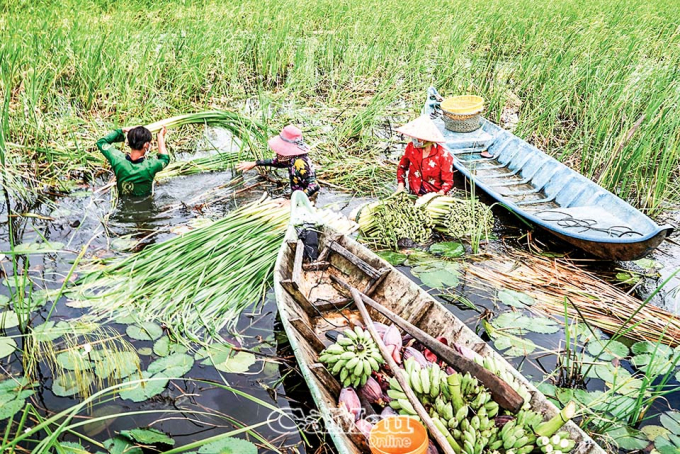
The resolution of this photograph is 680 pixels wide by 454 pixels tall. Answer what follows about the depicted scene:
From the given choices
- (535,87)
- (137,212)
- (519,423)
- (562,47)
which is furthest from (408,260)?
(562,47)

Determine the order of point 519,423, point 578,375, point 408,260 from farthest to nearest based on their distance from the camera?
1. point 408,260
2. point 578,375
3. point 519,423

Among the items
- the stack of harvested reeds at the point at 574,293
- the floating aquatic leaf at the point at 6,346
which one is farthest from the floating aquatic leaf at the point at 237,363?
the stack of harvested reeds at the point at 574,293

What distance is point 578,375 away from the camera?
10.6ft

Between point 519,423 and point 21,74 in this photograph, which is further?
point 21,74

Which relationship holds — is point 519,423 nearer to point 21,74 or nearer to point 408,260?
point 408,260

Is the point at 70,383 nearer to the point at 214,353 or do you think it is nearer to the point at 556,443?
the point at 214,353

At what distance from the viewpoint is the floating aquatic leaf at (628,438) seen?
2.73m

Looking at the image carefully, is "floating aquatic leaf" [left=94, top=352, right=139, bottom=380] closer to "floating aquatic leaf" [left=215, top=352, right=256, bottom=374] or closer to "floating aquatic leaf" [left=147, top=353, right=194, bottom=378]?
"floating aquatic leaf" [left=147, top=353, right=194, bottom=378]

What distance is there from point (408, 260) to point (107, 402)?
8.97 ft

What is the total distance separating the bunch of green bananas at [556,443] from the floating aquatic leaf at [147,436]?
1.87 m

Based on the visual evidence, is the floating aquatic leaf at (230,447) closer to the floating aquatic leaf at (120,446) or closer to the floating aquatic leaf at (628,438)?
the floating aquatic leaf at (120,446)

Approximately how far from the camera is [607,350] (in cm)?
348

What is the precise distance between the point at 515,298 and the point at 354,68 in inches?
217

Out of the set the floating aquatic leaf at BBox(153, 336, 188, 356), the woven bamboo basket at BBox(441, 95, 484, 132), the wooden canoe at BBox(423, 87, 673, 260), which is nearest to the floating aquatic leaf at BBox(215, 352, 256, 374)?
the floating aquatic leaf at BBox(153, 336, 188, 356)
